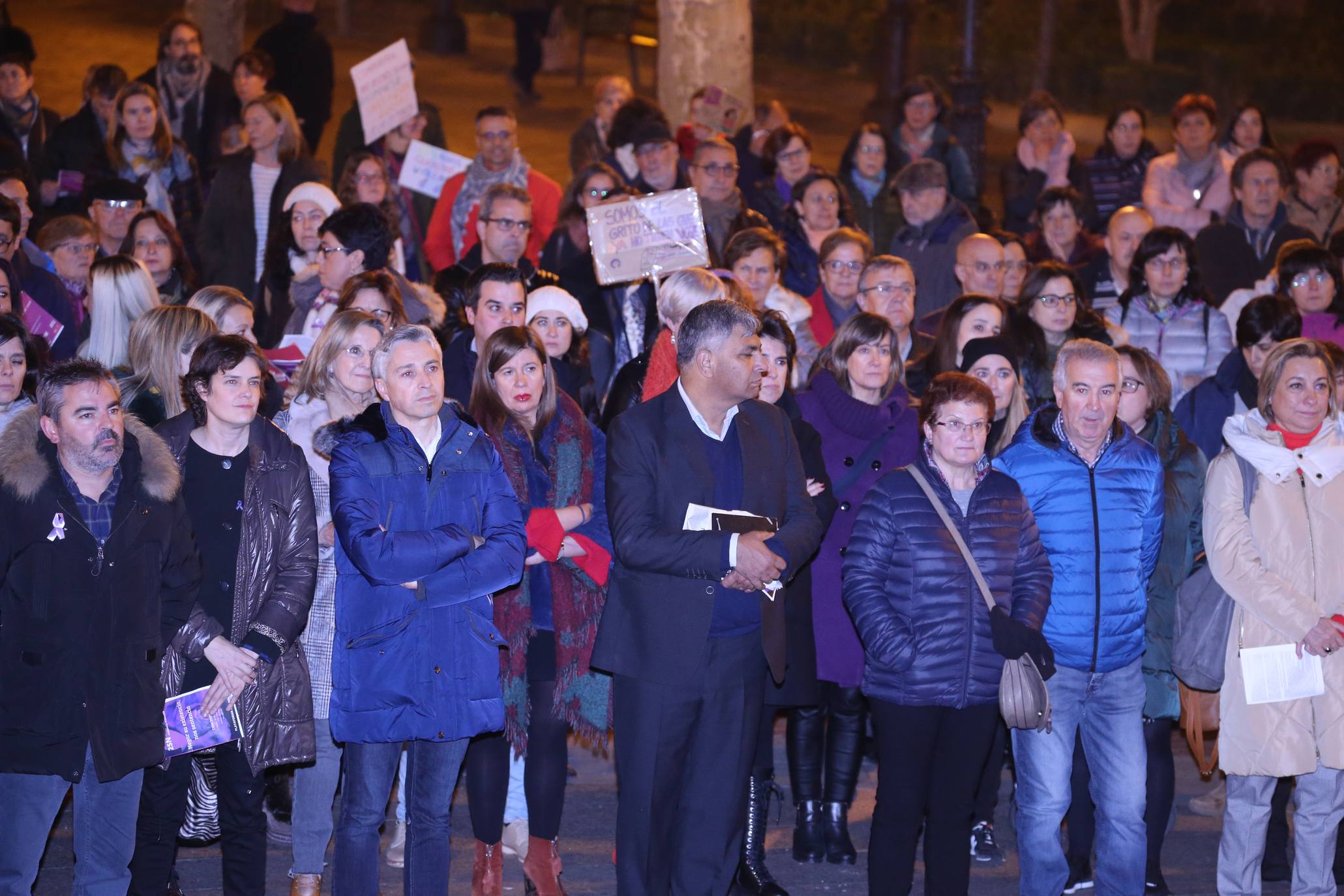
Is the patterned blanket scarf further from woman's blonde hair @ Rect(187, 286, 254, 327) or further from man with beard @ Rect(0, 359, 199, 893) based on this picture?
woman's blonde hair @ Rect(187, 286, 254, 327)

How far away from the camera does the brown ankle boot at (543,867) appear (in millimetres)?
6004

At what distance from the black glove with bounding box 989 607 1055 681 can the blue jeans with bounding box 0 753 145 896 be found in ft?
10.0

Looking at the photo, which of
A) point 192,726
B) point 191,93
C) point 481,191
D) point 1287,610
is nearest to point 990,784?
point 1287,610

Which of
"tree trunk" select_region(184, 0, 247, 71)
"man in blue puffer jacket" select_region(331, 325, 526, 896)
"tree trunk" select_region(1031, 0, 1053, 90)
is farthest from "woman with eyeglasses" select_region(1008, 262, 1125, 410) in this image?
"tree trunk" select_region(1031, 0, 1053, 90)

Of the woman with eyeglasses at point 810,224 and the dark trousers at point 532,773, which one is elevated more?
the woman with eyeglasses at point 810,224

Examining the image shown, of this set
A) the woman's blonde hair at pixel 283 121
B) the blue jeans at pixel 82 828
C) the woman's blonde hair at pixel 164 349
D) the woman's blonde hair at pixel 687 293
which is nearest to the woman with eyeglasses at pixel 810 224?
the woman's blonde hair at pixel 687 293

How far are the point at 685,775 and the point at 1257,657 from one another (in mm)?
2337

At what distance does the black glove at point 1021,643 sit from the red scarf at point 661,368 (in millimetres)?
1678

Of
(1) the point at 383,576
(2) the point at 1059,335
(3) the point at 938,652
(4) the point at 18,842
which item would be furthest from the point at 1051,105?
(4) the point at 18,842

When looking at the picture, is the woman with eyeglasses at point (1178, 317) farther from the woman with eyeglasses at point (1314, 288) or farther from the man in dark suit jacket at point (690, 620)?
the man in dark suit jacket at point (690, 620)

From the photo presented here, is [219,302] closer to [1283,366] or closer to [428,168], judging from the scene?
[428,168]

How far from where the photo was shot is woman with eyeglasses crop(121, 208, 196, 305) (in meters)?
7.98

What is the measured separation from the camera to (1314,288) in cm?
818

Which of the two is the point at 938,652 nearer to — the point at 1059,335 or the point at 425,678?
the point at 425,678
